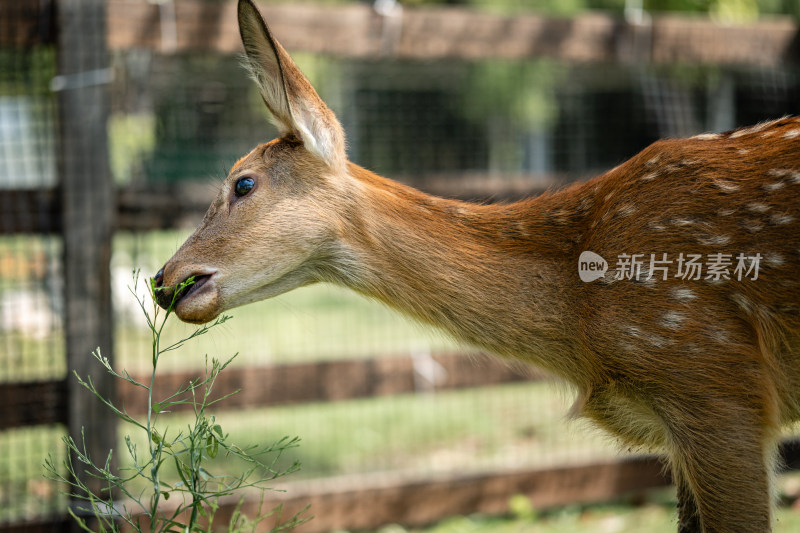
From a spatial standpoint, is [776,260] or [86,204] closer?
A: [776,260]

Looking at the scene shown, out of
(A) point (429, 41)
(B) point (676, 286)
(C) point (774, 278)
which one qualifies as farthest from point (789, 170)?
(A) point (429, 41)

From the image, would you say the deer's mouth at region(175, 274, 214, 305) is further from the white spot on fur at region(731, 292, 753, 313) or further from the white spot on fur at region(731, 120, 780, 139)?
the white spot on fur at region(731, 120, 780, 139)

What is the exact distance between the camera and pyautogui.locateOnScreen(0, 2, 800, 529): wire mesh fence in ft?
14.9

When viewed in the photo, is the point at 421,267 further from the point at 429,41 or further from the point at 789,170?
the point at 429,41

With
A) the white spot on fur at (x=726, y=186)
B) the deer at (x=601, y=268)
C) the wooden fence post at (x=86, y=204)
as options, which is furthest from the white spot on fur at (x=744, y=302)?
the wooden fence post at (x=86, y=204)

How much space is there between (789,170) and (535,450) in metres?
4.06

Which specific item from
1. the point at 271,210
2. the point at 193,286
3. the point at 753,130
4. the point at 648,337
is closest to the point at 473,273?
the point at 648,337

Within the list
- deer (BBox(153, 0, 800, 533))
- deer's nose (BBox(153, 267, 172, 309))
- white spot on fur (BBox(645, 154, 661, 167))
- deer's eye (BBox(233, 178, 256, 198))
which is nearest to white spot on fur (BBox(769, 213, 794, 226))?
deer (BBox(153, 0, 800, 533))

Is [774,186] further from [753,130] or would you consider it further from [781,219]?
[753,130]

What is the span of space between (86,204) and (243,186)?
1.58m

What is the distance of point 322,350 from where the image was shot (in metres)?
10.1

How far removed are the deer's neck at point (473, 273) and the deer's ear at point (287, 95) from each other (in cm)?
22

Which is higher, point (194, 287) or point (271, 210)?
point (271, 210)

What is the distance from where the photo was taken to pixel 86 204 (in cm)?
431
